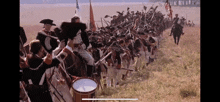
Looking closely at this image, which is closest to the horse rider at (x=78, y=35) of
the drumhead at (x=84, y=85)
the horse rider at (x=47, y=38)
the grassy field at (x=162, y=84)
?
the horse rider at (x=47, y=38)

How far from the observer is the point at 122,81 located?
8.89 metres

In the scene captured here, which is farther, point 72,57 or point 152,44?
point 152,44

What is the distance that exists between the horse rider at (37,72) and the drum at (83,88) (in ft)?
1.81

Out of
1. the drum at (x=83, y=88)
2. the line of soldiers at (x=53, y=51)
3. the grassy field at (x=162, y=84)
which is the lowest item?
the grassy field at (x=162, y=84)

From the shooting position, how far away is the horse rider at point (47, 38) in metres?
6.18

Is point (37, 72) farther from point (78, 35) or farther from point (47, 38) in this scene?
Answer: point (47, 38)

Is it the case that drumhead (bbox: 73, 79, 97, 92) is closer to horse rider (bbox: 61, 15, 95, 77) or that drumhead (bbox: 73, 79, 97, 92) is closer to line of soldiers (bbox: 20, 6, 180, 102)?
line of soldiers (bbox: 20, 6, 180, 102)

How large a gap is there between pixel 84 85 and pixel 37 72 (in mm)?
949

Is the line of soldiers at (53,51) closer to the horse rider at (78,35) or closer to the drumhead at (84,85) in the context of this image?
the horse rider at (78,35)

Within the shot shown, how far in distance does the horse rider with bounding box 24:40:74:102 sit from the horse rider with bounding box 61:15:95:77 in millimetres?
1482

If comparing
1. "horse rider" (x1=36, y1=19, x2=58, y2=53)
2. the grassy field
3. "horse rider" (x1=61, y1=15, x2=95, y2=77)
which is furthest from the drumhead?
the grassy field
